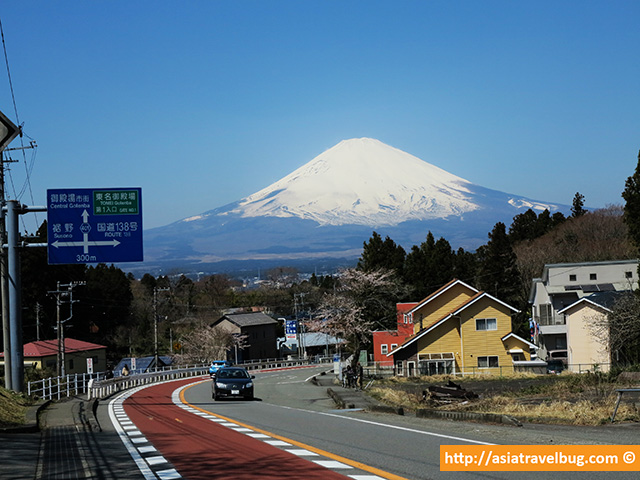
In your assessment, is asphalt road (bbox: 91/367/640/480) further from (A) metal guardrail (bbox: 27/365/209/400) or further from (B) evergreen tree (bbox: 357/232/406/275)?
(B) evergreen tree (bbox: 357/232/406/275)

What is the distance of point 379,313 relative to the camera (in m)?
68.9

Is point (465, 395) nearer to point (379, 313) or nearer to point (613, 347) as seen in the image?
point (613, 347)

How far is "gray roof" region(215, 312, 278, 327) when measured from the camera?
3656 inches

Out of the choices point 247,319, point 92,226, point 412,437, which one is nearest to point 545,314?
point 92,226

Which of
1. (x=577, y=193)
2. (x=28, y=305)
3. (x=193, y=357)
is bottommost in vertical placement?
(x=193, y=357)

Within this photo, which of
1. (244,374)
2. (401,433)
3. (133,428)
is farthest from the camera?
(244,374)

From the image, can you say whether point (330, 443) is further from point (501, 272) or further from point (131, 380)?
point (501, 272)

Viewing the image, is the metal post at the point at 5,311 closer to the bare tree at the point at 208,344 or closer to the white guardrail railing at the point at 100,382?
the white guardrail railing at the point at 100,382

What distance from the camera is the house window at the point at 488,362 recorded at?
50.8m

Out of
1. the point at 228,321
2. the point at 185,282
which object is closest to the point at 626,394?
the point at 228,321

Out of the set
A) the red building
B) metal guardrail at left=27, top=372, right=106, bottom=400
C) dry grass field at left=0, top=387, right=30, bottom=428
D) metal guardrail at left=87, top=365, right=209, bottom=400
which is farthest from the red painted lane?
the red building

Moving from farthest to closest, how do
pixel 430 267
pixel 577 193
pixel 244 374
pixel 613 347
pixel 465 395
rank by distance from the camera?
pixel 577 193 → pixel 430 267 → pixel 613 347 → pixel 244 374 → pixel 465 395

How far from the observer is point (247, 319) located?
96.0m

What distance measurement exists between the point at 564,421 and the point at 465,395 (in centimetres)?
640
